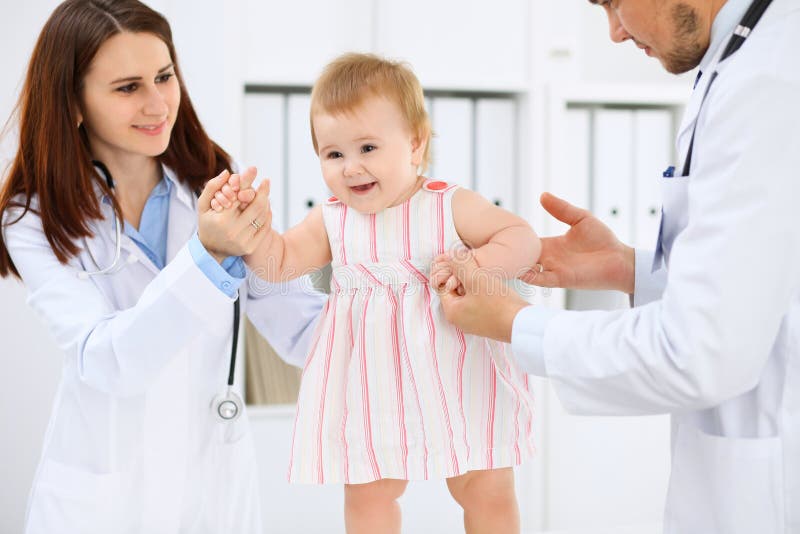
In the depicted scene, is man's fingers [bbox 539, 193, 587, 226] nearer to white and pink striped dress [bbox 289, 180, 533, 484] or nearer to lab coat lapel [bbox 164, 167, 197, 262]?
white and pink striped dress [bbox 289, 180, 533, 484]

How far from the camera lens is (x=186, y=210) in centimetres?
146

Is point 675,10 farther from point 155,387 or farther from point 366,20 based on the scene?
point 366,20

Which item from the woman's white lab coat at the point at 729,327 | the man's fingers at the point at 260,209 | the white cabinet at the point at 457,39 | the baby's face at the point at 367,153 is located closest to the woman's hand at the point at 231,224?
the man's fingers at the point at 260,209

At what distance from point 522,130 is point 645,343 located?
1.64 metres

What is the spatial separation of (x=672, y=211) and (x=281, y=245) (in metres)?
0.56

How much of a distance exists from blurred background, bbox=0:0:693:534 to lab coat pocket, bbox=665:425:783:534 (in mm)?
1218

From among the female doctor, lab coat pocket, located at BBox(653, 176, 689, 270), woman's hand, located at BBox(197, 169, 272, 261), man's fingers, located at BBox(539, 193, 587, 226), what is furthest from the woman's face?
lab coat pocket, located at BBox(653, 176, 689, 270)

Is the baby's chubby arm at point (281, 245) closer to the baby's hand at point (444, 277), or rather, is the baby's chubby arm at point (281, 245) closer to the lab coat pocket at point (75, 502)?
the baby's hand at point (444, 277)

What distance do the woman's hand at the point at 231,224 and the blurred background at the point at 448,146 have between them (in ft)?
3.76

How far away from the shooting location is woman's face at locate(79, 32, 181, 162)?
135 centimetres

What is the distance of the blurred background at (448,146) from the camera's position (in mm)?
2291

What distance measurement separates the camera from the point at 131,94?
1369 mm

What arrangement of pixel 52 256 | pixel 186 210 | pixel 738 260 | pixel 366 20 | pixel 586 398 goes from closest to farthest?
pixel 738 260
pixel 586 398
pixel 52 256
pixel 186 210
pixel 366 20

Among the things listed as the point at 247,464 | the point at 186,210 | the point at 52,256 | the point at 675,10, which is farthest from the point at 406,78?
the point at 247,464
